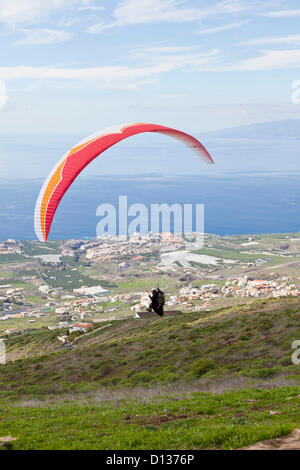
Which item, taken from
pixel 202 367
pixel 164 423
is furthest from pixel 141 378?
pixel 164 423

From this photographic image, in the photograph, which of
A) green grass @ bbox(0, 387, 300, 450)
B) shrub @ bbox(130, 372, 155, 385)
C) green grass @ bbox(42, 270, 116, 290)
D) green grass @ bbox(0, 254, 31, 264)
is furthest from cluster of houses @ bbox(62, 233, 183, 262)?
green grass @ bbox(0, 387, 300, 450)

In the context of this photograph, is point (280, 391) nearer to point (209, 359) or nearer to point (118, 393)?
point (118, 393)

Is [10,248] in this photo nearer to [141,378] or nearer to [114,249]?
[114,249]

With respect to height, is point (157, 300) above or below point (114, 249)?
above

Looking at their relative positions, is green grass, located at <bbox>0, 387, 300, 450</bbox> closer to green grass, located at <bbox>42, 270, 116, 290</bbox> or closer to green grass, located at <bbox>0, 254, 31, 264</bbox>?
green grass, located at <bbox>42, 270, 116, 290</bbox>
